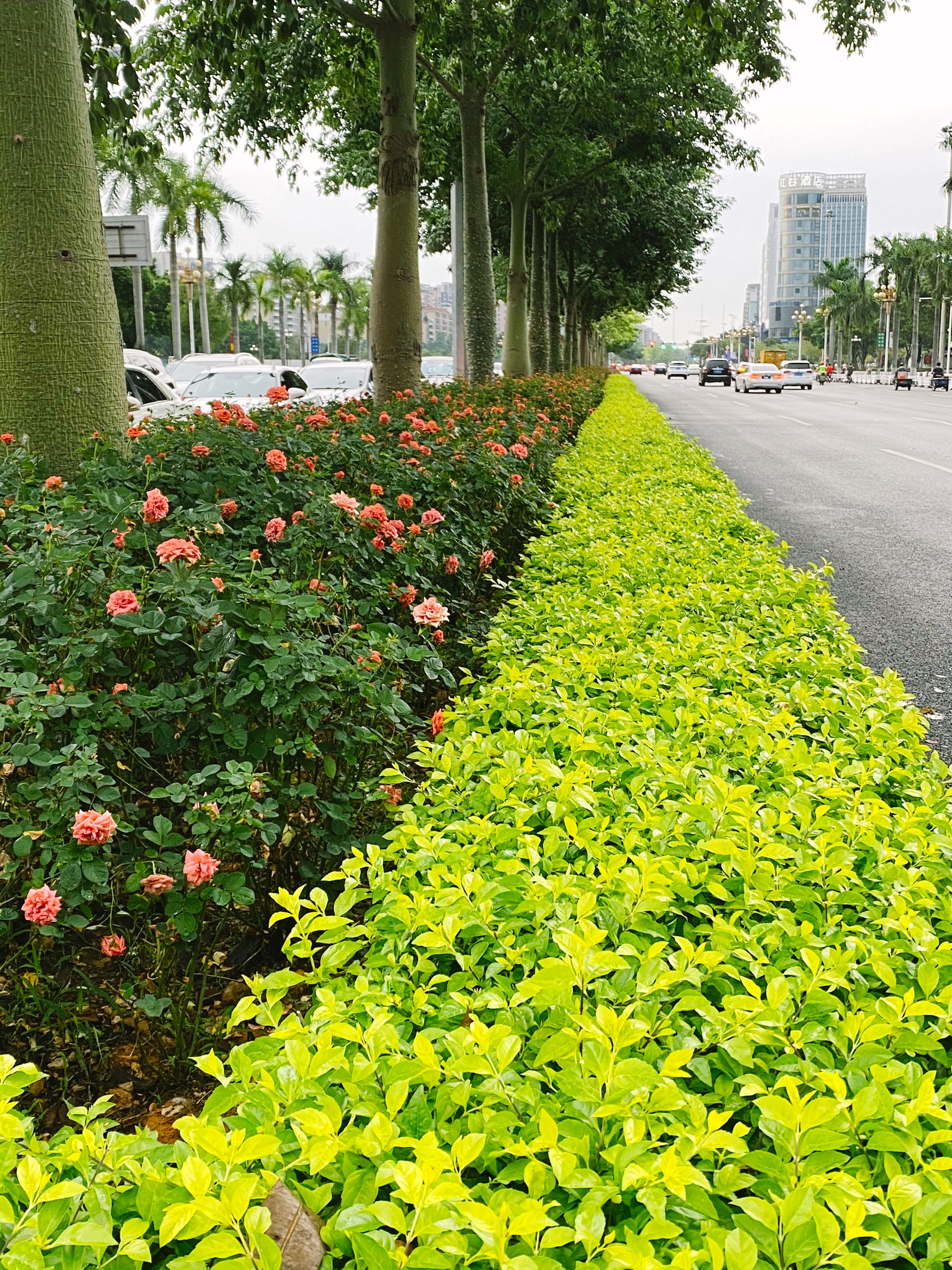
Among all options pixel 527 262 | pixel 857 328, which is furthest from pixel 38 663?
pixel 857 328

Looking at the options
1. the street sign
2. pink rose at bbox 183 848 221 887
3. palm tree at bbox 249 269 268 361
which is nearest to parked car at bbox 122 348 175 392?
the street sign

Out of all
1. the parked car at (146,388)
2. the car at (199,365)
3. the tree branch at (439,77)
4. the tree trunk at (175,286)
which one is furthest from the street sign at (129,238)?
the tree trunk at (175,286)

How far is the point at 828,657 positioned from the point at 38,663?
246 centimetres

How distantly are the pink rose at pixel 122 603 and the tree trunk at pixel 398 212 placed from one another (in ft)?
23.4

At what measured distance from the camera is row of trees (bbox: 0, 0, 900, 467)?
15.9 ft

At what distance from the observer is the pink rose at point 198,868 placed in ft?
7.62

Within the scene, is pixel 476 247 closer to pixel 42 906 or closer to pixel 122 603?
pixel 122 603

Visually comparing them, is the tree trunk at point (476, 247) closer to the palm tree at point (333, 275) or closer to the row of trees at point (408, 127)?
the row of trees at point (408, 127)

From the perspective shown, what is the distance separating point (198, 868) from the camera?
7.63 ft

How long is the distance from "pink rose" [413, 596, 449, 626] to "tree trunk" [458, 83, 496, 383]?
13.8m

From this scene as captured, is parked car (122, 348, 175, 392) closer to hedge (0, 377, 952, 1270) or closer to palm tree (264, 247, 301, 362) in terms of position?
hedge (0, 377, 952, 1270)

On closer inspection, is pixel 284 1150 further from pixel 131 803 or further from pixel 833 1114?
pixel 131 803

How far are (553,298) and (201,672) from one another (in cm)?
2872

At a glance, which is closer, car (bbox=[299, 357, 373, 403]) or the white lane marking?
the white lane marking
